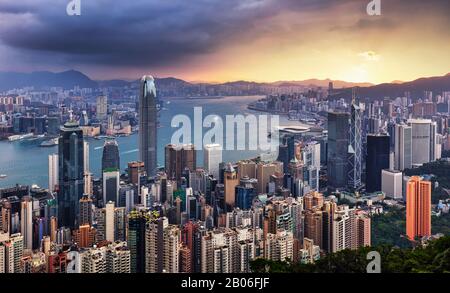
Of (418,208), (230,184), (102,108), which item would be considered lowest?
→ (418,208)

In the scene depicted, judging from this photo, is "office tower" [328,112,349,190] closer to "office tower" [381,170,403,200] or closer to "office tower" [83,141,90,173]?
"office tower" [381,170,403,200]

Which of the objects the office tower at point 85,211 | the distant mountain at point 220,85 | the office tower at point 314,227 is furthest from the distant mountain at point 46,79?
the office tower at point 314,227

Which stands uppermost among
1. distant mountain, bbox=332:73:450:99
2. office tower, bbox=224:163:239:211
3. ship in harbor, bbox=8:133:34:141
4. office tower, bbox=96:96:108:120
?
distant mountain, bbox=332:73:450:99

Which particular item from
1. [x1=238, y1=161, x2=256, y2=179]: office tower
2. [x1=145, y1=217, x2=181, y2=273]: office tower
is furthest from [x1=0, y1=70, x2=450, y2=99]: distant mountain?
[x1=145, y1=217, x2=181, y2=273]: office tower

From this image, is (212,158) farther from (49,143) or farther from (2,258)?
(2,258)

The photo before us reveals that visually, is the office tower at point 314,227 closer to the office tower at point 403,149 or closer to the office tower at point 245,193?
the office tower at point 245,193

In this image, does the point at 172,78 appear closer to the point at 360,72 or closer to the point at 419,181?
the point at 360,72

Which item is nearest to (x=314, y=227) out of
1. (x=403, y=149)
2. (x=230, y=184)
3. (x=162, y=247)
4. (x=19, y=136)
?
(x=230, y=184)
